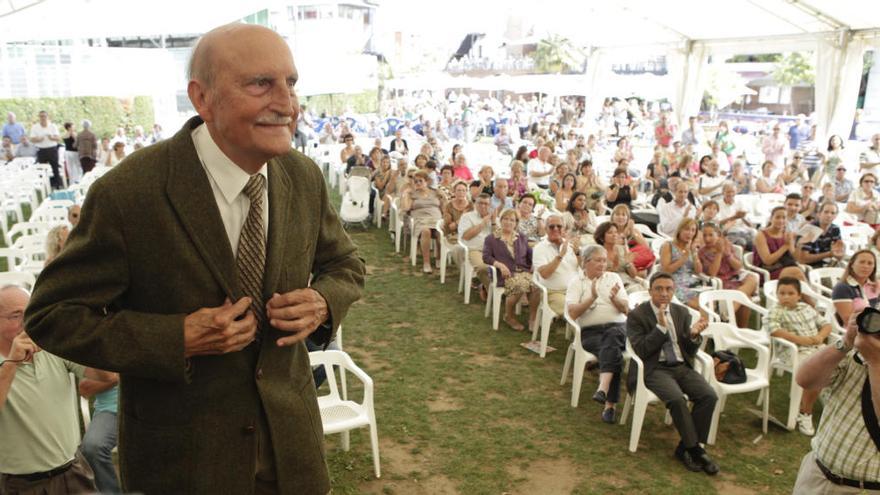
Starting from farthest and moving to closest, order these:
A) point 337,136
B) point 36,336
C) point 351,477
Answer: point 337,136, point 351,477, point 36,336

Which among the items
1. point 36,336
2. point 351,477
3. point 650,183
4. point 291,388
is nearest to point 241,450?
point 291,388

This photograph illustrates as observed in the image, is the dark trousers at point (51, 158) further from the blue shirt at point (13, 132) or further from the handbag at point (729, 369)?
the handbag at point (729, 369)

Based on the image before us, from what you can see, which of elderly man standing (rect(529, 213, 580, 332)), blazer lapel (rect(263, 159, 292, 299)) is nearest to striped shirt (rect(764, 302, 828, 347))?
elderly man standing (rect(529, 213, 580, 332))

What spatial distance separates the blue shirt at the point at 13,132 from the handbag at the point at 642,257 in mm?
12336

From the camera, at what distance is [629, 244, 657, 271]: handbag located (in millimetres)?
6238

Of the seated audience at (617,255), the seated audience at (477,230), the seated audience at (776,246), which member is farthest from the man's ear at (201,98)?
the seated audience at (776,246)

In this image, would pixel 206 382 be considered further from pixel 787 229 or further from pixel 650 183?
pixel 650 183

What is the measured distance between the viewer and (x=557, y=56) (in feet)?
149

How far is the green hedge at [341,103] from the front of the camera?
1152 inches

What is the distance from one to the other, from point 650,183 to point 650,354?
283 inches

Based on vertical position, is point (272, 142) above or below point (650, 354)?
above

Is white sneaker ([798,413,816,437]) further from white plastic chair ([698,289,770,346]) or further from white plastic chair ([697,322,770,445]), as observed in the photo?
white plastic chair ([698,289,770,346])

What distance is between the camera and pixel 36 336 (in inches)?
44.8

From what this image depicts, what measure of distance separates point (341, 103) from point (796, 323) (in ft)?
89.7
